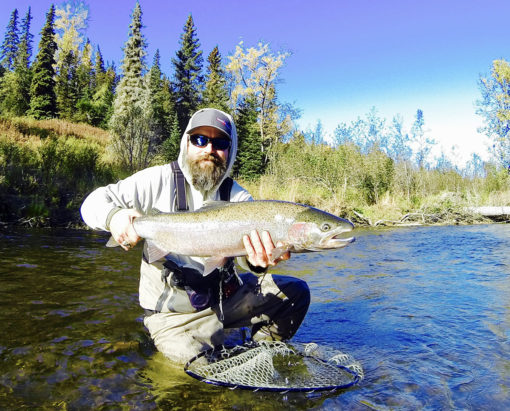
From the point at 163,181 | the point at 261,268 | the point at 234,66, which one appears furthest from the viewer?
the point at 234,66

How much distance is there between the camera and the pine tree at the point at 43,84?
3691cm

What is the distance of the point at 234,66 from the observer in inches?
1596

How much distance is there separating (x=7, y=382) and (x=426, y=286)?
6170 millimetres

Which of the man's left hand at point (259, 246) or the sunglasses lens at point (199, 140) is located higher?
the sunglasses lens at point (199, 140)

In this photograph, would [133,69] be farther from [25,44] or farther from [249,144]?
[25,44]

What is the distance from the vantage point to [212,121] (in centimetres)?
360

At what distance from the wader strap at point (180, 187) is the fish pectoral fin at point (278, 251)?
1026 millimetres

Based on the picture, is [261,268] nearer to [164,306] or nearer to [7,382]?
[164,306]

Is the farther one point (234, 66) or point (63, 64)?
point (63, 64)

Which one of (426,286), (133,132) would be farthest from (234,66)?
(426,286)

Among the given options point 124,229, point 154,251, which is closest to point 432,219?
point 154,251

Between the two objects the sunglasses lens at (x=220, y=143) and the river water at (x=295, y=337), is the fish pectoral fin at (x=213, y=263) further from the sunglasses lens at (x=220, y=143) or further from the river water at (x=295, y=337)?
the sunglasses lens at (x=220, y=143)

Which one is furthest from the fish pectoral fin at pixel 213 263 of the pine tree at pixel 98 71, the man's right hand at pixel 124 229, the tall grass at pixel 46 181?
the pine tree at pixel 98 71

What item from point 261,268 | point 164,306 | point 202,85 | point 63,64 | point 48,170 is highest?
point 63,64
